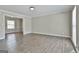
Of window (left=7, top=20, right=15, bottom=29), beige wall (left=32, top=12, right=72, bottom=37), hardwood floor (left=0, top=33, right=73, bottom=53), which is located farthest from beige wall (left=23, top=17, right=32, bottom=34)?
hardwood floor (left=0, top=33, right=73, bottom=53)

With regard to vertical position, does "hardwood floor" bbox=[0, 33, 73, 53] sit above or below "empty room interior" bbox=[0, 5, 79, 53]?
below

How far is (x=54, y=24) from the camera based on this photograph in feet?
27.7

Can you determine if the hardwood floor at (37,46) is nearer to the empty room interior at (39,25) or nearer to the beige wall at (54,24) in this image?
the empty room interior at (39,25)

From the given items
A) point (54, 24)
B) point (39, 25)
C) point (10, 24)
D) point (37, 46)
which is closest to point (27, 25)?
point (39, 25)

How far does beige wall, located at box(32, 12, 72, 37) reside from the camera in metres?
7.37

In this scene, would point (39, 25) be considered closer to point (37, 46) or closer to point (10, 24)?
point (10, 24)

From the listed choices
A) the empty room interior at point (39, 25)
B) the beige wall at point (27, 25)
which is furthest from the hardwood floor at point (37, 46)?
the beige wall at point (27, 25)

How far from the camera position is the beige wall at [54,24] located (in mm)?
7367

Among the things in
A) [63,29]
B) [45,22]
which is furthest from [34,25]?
[63,29]

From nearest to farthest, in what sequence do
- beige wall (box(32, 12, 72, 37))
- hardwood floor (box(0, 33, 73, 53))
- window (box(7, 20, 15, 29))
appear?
hardwood floor (box(0, 33, 73, 53)) → beige wall (box(32, 12, 72, 37)) → window (box(7, 20, 15, 29))

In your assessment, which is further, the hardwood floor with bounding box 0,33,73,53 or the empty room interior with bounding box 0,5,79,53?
the empty room interior with bounding box 0,5,79,53

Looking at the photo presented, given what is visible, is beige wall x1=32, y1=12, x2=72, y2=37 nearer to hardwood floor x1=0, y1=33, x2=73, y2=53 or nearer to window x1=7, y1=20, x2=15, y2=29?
hardwood floor x1=0, y1=33, x2=73, y2=53
